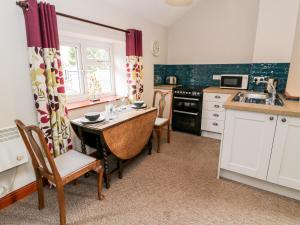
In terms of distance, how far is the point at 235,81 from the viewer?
132 inches

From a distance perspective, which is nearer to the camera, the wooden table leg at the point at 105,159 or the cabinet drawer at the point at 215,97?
the wooden table leg at the point at 105,159

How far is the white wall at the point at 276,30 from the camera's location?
2.69 meters

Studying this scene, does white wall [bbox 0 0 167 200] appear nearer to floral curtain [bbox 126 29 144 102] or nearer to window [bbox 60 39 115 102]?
window [bbox 60 39 115 102]

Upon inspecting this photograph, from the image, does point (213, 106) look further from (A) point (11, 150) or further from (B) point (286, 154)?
(A) point (11, 150)

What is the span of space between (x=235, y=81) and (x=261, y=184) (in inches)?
76.3

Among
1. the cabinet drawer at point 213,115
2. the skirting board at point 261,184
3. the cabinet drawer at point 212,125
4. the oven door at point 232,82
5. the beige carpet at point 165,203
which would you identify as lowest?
the beige carpet at point 165,203

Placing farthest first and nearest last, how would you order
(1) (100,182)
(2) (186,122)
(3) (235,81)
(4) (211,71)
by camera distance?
(4) (211,71)
(2) (186,122)
(3) (235,81)
(1) (100,182)

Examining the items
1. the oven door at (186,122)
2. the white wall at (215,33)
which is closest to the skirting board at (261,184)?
the oven door at (186,122)

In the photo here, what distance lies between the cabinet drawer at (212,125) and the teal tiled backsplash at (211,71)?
0.86 metres

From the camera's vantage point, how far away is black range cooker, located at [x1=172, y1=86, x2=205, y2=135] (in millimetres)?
3439

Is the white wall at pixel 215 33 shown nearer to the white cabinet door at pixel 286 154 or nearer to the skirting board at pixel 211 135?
the skirting board at pixel 211 135

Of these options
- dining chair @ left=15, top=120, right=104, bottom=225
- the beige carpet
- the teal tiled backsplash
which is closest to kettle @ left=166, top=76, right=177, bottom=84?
the teal tiled backsplash

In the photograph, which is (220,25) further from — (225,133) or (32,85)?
(32,85)

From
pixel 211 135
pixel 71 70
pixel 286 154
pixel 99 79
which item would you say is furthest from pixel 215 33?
pixel 71 70
